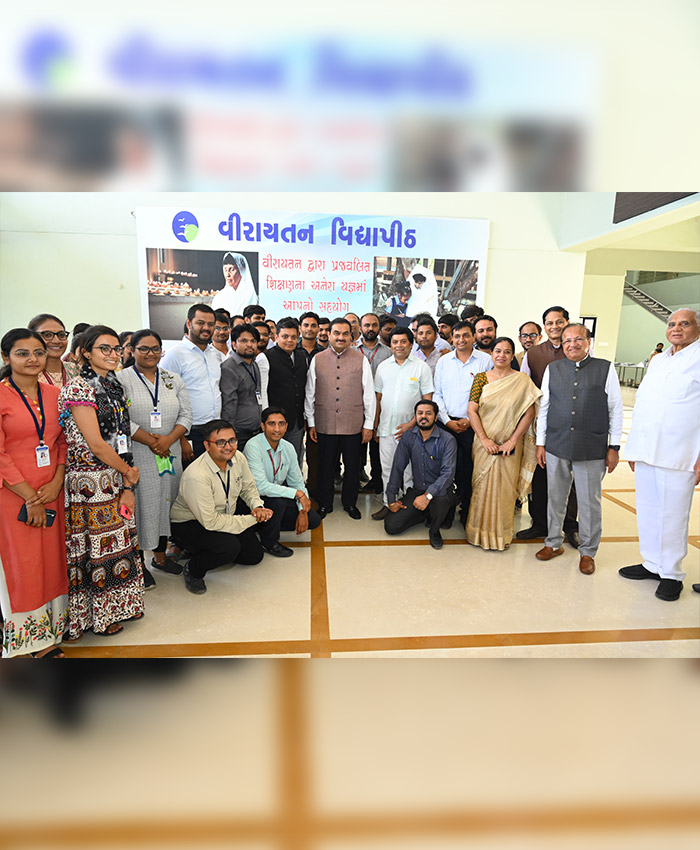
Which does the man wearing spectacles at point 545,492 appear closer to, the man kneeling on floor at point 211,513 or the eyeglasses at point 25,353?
the man kneeling on floor at point 211,513

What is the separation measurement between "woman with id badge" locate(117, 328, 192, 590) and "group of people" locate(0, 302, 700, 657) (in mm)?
11

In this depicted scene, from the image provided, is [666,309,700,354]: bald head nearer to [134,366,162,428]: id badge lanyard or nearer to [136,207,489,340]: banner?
[134,366,162,428]: id badge lanyard

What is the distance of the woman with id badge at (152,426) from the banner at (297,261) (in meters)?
4.94

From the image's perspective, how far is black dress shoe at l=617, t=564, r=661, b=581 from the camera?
10.1 feet

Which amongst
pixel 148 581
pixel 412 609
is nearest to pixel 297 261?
pixel 148 581

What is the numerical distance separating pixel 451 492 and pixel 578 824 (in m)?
3.47

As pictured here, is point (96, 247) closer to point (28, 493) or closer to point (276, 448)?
point (276, 448)

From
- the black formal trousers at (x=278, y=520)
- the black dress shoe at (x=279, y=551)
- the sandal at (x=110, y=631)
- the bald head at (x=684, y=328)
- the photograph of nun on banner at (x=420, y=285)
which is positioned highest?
the photograph of nun on banner at (x=420, y=285)

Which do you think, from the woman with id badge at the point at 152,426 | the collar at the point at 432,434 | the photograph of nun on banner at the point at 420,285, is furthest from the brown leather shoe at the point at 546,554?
the photograph of nun on banner at the point at 420,285

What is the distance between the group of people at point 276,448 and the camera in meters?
2.17

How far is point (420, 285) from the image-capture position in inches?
306
